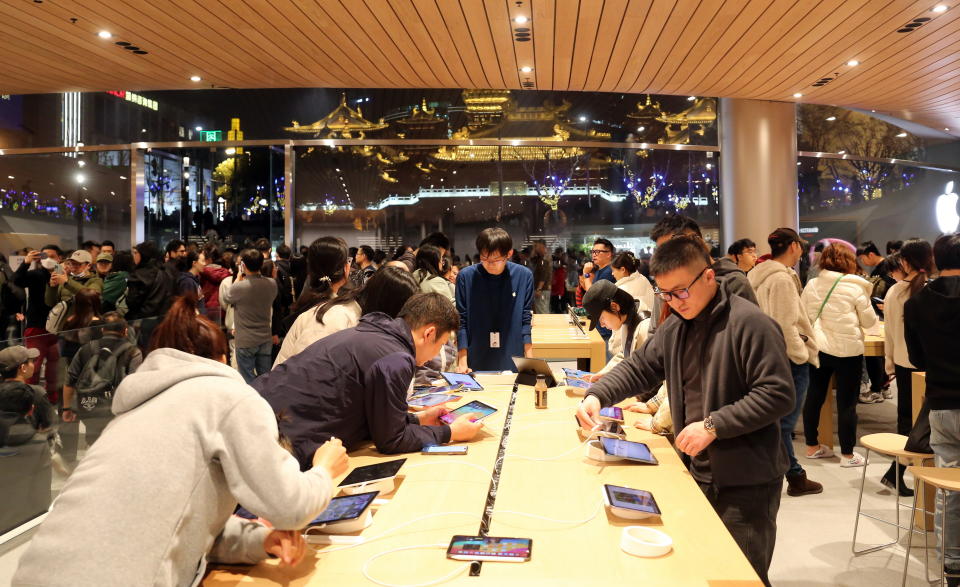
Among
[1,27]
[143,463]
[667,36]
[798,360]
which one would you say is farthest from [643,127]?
[143,463]

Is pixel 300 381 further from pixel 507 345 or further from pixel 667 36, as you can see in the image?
pixel 667 36

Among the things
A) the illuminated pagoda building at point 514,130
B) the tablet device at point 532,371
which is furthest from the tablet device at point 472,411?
the illuminated pagoda building at point 514,130

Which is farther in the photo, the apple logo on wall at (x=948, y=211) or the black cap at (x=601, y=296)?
Answer: the apple logo on wall at (x=948, y=211)

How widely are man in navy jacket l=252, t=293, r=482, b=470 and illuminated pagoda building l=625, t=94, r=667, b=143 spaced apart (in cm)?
770

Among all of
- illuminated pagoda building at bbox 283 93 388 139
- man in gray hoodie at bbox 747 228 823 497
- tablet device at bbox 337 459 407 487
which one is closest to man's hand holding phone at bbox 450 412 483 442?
tablet device at bbox 337 459 407 487

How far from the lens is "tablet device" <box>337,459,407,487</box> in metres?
2.10

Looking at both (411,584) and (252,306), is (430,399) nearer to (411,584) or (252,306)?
(411,584)

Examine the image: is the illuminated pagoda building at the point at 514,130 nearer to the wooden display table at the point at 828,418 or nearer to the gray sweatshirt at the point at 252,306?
the gray sweatshirt at the point at 252,306

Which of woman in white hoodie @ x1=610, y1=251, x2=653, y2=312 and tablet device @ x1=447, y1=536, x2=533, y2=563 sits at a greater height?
woman in white hoodie @ x1=610, y1=251, x2=653, y2=312

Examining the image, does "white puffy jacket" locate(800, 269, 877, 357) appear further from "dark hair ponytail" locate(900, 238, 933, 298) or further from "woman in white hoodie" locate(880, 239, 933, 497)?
"dark hair ponytail" locate(900, 238, 933, 298)

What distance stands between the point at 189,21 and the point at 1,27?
1562mm

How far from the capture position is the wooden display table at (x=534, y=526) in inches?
61.1

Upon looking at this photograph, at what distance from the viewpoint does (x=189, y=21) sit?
5402 millimetres

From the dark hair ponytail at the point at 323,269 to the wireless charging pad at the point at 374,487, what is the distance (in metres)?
1.88
